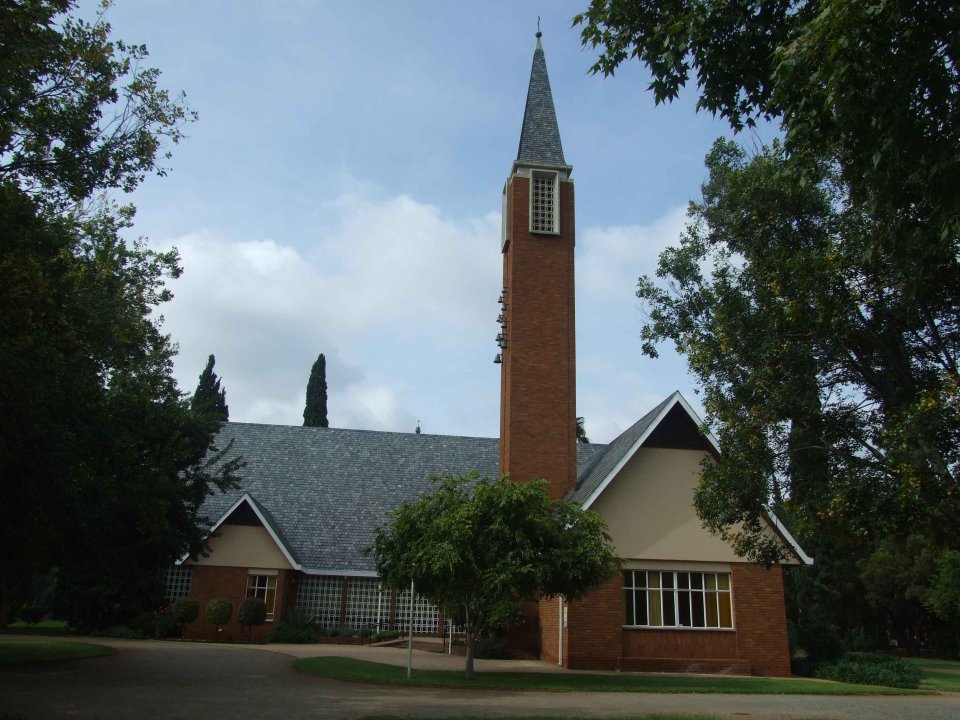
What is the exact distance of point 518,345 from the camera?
2712 cm

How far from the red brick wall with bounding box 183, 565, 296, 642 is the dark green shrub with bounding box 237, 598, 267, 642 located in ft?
1.53

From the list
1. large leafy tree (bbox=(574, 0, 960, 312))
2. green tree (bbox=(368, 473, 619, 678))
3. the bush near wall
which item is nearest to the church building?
the bush near wall

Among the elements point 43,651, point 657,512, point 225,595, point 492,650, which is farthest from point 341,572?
point 657,512

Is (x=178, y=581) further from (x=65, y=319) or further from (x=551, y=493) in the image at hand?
(x=65, y=319)

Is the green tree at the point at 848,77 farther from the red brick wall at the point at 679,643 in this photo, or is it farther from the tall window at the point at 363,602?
the tall window at the point at 363,602

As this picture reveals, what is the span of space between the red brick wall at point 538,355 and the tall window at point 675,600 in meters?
4.06

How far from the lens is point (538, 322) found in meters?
27.4

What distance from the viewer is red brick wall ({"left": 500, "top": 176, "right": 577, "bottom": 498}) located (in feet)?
86.2

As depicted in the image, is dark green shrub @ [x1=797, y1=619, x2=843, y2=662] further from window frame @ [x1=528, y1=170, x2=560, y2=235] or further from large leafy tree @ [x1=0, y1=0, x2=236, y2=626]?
large leafy tree @ [x1=0, y1=0, x2=236, y2=626]

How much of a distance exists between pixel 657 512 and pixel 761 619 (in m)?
4.14

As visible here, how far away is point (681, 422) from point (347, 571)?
13.6 meters

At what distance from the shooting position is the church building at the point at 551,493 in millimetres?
23031

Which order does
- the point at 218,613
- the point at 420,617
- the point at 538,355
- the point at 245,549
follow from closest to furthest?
the point at 538,355 < the point at 218,613 < the point at 245,549 < the point at 420,617

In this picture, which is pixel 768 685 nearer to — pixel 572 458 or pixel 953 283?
pixel 572 458
